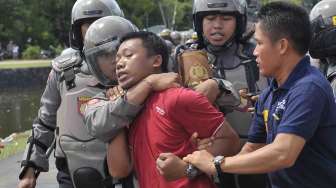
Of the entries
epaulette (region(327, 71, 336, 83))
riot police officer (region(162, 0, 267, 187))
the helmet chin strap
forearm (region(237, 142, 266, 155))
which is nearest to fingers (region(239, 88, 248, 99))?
riot police officer (region(162, 0, 267, 187))

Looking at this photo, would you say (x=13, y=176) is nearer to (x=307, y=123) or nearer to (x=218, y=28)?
(x=218, y=28)

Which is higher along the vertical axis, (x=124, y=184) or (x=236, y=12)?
(x=236, y=12)

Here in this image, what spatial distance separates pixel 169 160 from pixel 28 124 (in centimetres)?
1423

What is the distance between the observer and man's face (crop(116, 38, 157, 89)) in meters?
2.72

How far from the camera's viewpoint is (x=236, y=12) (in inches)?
148

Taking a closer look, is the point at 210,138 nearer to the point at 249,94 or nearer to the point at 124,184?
the point at 124,184

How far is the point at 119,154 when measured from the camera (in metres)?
2.77

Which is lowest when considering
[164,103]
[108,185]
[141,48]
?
[108,185]

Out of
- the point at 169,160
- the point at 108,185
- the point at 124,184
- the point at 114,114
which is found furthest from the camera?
the point at 108,185

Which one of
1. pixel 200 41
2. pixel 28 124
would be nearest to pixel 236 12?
pixel 200 41

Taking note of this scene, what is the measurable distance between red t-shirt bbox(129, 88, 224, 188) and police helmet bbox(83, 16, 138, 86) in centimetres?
68

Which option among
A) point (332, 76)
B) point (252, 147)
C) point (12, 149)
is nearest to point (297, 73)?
point (252, 147)

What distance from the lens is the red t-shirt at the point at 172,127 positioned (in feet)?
8.52

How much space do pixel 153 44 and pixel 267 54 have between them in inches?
20.8
